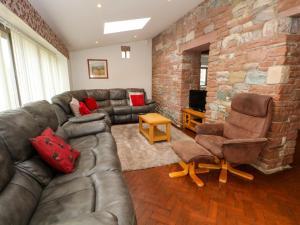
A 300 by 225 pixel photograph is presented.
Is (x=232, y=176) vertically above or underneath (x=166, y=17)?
underneath

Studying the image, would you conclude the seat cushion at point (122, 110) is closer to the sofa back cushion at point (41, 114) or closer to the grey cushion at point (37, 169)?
the sofa back cushion at point (41, 114)

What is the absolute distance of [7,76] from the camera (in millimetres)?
1967

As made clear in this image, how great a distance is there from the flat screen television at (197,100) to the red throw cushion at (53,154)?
2.92m

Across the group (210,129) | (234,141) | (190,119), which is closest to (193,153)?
(234,141)

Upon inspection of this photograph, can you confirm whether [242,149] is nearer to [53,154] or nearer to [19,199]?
[53,154]

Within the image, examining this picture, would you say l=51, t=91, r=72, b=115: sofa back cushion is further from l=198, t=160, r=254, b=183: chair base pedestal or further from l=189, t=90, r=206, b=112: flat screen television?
l=189, t=90, r=206, b=112: flat screen television

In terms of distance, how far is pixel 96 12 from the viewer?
266 cm

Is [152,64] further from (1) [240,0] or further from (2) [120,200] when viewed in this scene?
(2) [120,200]

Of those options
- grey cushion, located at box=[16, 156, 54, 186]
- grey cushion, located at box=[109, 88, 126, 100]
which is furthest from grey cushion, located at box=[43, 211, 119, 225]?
grey cushion, located at box=[109, 88, 126, 100]

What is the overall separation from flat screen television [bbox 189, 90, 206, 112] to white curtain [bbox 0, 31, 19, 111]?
321 centimetres

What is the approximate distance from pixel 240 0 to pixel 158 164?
2.58 m

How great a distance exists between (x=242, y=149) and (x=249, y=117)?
20.5 inches

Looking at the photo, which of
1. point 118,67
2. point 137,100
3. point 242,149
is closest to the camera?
point 242,149

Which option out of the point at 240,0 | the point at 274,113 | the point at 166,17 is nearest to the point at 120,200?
the point at 274,113
